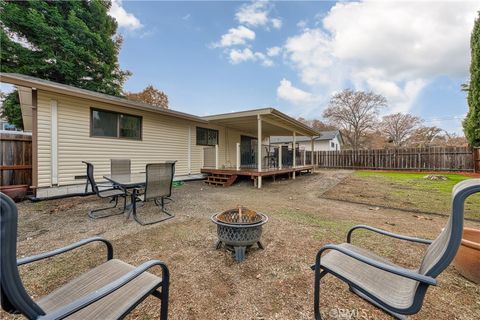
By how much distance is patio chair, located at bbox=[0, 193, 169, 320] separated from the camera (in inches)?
31.7

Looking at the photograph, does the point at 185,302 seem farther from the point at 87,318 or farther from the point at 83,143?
the point at 83,143

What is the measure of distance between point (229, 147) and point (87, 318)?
34.4 feet

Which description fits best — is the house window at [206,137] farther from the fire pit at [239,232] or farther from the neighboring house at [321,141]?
the neighboring house at [321,141]

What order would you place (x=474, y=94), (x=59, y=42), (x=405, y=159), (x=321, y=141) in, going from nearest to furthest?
(x=474, y=94), (x=59, y=42), (x=405, y=159), (x=321, y=141)

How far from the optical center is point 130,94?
18578 mm

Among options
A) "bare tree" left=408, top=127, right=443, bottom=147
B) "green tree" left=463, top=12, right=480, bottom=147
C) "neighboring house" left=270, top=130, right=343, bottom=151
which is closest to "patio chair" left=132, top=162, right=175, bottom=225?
"green tree" left=463, top=12, right=480, bottom=147

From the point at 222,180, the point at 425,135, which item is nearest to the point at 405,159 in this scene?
the point at 425,135

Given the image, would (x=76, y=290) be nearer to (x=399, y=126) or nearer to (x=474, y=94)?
(x=474, y=94)

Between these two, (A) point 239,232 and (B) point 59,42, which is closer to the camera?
(A) point 239,232

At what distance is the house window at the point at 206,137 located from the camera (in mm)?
9703

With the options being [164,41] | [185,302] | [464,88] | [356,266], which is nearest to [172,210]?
[185,302]

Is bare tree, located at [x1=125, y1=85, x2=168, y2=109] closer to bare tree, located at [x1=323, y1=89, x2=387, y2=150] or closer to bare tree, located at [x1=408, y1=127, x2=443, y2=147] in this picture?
bare tree, located at [x1=323, y1=89, x2=387, y2=150]

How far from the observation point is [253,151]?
10.2 m

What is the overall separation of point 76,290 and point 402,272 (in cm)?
200
